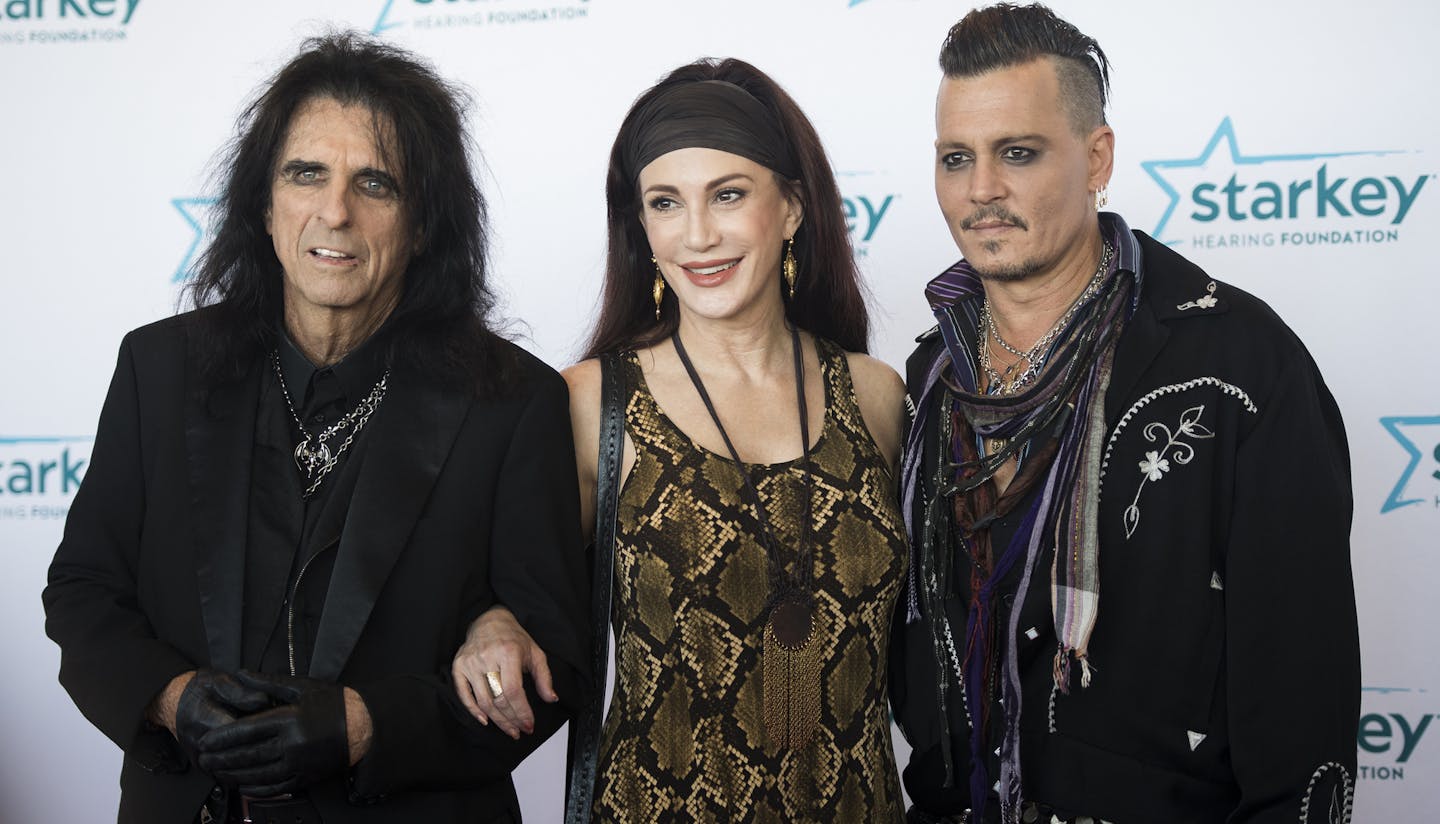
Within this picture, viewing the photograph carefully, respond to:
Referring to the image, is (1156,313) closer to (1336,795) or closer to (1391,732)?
(1336,795)

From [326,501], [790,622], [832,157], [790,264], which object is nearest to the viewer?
[326,501]

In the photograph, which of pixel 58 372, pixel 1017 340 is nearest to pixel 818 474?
pixel 1017 340

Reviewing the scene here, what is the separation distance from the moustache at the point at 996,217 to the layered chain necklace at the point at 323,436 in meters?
1.03

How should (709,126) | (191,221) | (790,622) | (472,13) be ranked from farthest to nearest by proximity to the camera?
(191,221) → (472,13) → (709,126) → (790,622)

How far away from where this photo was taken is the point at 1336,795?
1925 mm

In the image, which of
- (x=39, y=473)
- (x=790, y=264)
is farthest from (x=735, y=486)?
(x=39, y=473)

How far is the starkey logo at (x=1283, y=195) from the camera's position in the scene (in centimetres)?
340

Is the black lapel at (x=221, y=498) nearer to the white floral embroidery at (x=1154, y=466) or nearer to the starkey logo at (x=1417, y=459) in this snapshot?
the white floral embroidery at (x=1154, y=466)

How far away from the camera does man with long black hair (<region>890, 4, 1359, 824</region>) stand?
194cm

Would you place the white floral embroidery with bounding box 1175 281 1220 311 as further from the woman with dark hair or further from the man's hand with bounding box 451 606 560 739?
the man's hand with bounding box 451 606 560 739

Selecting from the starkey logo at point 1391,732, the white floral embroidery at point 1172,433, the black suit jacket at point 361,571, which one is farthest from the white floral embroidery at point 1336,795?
the starkey logo at point 1391,732

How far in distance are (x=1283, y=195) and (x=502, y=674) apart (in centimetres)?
256

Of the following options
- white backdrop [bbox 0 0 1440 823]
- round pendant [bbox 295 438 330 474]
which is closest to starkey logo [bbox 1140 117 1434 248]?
white backdrop [bbox 0 0 1440 823]

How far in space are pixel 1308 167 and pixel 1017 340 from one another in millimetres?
1623
